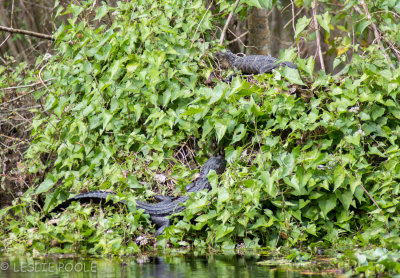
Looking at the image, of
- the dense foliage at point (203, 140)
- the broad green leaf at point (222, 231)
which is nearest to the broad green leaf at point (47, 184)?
the dense foliage at point (203, 140)

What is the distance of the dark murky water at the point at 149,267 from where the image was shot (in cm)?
302

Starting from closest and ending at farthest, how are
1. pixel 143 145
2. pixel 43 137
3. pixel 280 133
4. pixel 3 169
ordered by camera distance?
pixel 280 133 < pixel 143 145 < pixel 43 137 < pixel 3 169

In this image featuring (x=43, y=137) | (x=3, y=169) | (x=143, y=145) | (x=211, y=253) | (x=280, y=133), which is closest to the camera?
(x=211, y=253)

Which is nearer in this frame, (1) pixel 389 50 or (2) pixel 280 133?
(2) pixel 280 133

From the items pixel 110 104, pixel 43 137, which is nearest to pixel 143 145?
pixel 110 104

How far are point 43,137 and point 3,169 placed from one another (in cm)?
92

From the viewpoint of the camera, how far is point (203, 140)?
5.06m

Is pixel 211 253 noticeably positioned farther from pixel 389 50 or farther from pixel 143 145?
pixel 389 50

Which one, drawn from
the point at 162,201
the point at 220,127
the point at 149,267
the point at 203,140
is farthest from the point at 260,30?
the point at 149,267

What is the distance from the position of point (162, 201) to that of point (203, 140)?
0.70 metres

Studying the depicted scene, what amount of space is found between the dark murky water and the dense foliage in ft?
1.19

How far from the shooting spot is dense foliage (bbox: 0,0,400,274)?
162 inches

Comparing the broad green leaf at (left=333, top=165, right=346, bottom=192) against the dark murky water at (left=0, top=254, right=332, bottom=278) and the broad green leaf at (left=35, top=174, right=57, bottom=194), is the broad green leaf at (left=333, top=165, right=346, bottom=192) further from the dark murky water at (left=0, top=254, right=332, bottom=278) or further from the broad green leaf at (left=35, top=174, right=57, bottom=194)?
the broad green leaf at (left=35, top=174, right=57, bottom=194)

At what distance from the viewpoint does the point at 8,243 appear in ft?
14.6
